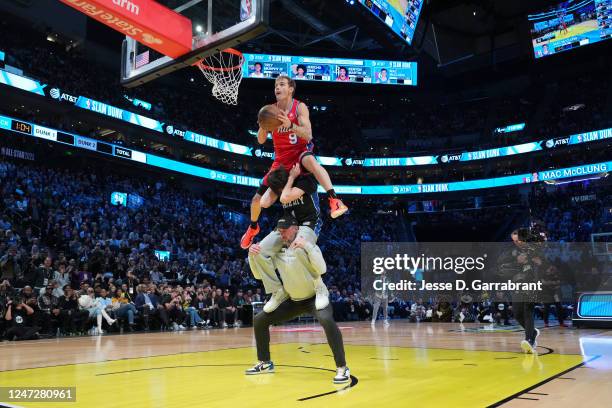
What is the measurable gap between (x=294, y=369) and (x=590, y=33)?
2989 cm

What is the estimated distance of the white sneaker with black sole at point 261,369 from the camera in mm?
5387

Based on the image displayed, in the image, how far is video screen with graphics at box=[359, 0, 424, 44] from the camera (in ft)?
63.1

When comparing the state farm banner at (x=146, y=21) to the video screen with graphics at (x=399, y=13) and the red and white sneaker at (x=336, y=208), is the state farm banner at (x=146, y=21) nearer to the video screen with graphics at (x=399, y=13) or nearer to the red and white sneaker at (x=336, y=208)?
the red and white sneaker at (x=336, y=208)

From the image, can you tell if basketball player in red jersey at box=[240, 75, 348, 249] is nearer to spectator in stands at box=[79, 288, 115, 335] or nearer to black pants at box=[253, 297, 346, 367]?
black pants at box=[253, 297, 346, 367]

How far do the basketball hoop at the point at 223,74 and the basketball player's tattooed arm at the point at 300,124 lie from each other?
6948 millimetres

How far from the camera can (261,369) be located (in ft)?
17.8

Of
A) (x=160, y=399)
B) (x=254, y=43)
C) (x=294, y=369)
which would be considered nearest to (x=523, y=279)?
(x=294, y=369)

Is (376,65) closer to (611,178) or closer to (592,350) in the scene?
(611,178)

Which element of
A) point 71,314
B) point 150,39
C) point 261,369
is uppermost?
point 150,39

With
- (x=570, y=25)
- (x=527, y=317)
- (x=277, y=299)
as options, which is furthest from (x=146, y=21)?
(x=570, y=25)

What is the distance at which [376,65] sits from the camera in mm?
33594

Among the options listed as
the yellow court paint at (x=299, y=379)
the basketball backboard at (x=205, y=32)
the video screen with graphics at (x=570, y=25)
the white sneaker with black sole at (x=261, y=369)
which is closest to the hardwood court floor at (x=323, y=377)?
the yellow court paint at (x=299, y=379)

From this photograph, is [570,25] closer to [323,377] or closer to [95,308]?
[95,308]

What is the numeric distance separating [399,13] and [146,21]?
49.7ft
